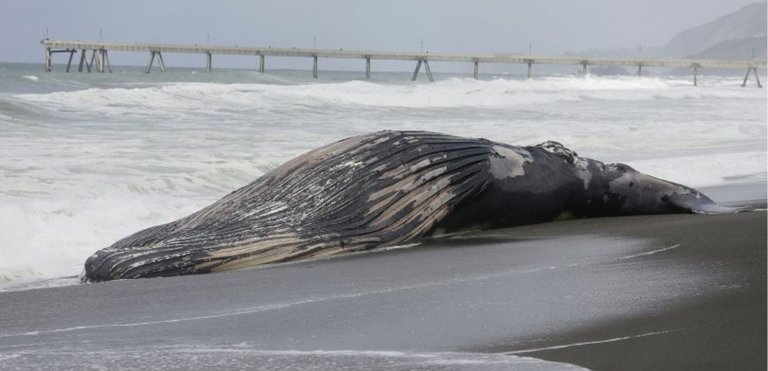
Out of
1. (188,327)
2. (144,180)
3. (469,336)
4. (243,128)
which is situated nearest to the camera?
(469,336)

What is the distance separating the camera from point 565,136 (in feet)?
56.0

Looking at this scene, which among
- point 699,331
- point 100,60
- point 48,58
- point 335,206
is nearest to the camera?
point 699,331

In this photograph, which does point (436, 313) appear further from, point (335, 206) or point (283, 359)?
point (335, 206)

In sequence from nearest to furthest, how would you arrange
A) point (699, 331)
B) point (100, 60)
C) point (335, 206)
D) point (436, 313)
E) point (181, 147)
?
1. point (699, 331)
2. point (436, 313)
3. point (335, 206)
4. point (181, 147)
5. point (100, 60)

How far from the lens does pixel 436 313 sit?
13.7 ft

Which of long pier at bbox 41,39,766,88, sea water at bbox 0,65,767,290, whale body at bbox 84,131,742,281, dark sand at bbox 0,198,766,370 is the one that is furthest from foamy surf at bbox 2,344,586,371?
long pier at bbox 41,39,766,88

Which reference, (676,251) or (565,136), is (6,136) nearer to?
(565,136)

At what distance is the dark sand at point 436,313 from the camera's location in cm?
350

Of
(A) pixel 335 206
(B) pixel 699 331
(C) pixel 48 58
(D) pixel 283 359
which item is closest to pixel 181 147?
(A) pixel 335 206

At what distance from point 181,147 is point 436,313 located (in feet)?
34.4

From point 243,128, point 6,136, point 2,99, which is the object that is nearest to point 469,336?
point 6,136

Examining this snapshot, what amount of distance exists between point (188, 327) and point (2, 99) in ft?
61.8

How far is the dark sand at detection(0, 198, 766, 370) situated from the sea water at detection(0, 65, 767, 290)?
54.8 inches

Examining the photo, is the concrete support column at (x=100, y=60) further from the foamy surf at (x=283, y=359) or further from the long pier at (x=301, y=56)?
the foamy surf at (x=283, y=359)
